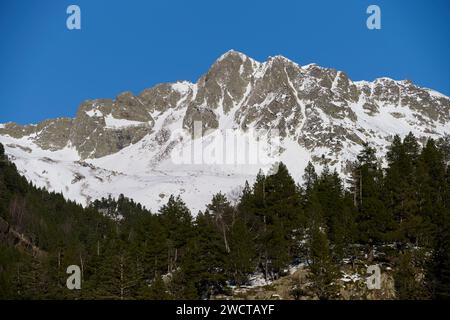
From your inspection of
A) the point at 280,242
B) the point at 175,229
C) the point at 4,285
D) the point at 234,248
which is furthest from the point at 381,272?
the point at 4,285

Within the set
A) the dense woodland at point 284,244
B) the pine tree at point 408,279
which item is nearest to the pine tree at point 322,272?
the dense woodland at point 284,244

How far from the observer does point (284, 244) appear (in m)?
63.4

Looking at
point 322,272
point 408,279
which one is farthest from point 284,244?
point 408,279

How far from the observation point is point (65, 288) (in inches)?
2362

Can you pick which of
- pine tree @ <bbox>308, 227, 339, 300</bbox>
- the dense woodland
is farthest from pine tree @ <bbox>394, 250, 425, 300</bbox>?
pine tree @ <bbox>308, 227, 339, 300</bbox>

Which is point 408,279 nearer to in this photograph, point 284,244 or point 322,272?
point 322,272

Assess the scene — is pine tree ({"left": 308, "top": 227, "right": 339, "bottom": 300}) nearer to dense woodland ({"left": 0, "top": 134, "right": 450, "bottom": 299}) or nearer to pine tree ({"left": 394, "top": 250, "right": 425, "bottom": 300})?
dense woodland ({"left": 0, "top": 134, "right": 450, "bottom": 299})

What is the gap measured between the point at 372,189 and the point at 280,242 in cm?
1278

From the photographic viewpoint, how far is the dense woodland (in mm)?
55469

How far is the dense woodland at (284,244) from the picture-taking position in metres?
55.5

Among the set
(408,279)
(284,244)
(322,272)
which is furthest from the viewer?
(284,244)

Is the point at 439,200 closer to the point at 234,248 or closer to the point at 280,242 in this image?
the point at 280,242

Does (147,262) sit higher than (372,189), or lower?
lower

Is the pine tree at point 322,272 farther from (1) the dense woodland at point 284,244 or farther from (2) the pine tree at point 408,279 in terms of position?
(2) the pine tree at point 408,279
